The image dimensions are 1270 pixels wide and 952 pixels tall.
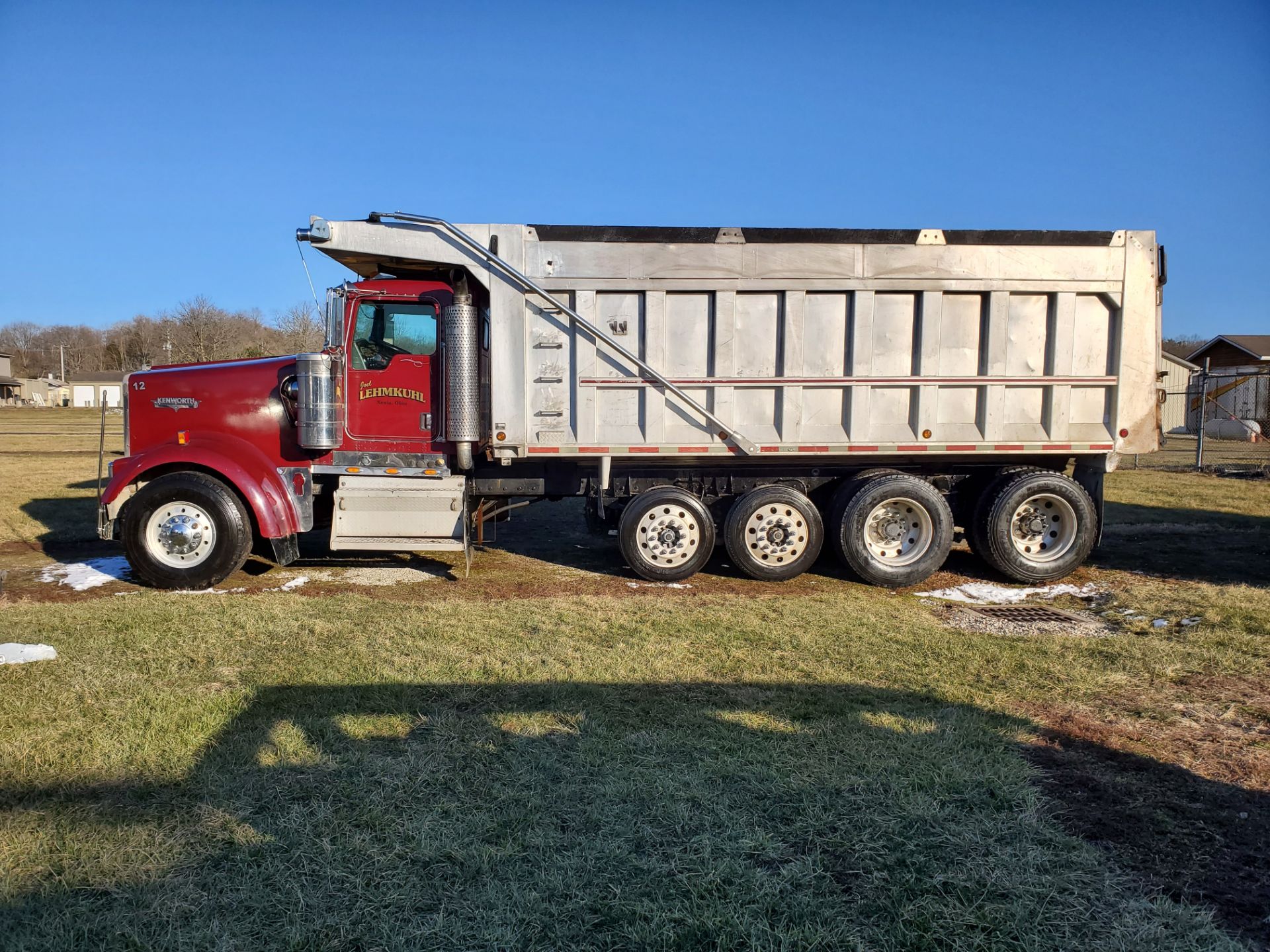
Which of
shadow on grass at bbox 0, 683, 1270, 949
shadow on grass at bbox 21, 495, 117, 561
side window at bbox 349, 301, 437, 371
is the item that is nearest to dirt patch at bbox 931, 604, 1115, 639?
shadow on grass at bbox 0, 683, 1270, 949

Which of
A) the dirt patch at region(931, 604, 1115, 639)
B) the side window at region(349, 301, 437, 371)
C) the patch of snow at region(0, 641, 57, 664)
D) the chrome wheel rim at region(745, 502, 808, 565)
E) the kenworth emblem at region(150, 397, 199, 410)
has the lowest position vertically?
the patch of snow at region(0, 641, 57, 664)

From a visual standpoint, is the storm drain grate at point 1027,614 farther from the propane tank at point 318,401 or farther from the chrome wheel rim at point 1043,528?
the propane tank at point 318,401

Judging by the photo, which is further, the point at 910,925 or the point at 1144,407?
the point at 1144,407

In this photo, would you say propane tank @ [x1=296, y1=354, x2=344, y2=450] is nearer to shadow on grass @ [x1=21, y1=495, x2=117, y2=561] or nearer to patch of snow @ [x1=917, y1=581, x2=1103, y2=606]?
shadow on grass @ [x1=21, y1=495, x2=117, y2=561]

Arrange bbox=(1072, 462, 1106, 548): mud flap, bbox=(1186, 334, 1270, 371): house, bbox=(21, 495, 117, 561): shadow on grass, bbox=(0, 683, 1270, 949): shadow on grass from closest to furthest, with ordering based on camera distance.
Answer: bbox=(0, 683, 1270, 949): shadow on grass < bbox=(1072, 462, 1106, 548): mud flap < bbox=(21, 495, 117, 561): shadow on grass < bbox=(1186, 334, 1270, 371): house

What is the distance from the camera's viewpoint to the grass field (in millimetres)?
2619

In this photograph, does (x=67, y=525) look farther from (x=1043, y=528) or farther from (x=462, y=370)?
(x=1043, y=528)

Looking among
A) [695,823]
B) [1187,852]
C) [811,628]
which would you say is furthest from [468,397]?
[1187,852]

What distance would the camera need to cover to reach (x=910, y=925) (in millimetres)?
2572

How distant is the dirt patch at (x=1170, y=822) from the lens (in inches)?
111

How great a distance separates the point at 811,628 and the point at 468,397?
372cm

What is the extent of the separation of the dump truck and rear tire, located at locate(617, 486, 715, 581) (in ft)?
0.07

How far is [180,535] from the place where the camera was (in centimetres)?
723

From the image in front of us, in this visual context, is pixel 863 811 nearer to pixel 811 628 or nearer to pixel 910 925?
pixel 910 925
